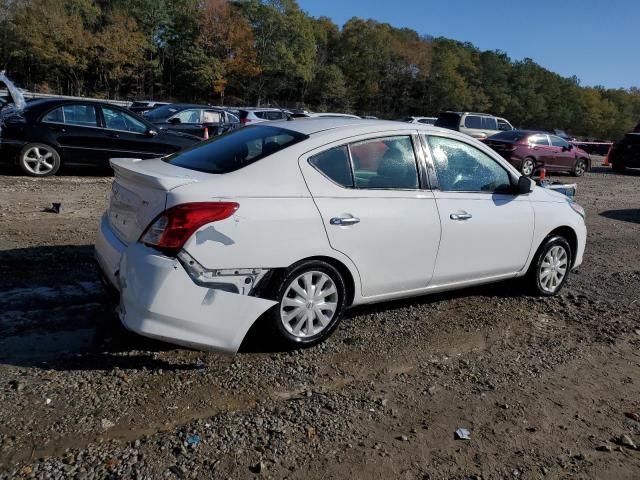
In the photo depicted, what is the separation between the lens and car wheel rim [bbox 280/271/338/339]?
12.1ft

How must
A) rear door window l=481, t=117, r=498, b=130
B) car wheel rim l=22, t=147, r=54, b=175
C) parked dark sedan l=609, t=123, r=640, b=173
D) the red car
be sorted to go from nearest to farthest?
car wheel rim l=22, t=147, r=54, b=175 → the red car → parked dark sedan l=609, t=123, r=640, b=173 → rear door window l=481, t=117, r=498, b=130

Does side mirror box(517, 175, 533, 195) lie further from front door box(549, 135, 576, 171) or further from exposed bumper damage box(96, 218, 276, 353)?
front door box(549, 135, 576, 171)

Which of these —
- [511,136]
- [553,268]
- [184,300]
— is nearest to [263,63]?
[511,136]

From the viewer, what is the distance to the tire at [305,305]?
362 centimetres

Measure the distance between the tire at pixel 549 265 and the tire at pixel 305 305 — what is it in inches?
90.3

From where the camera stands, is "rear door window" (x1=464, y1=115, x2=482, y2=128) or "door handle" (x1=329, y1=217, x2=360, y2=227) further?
"rear door window" (x1=464, y1=115, x2=482, y2=128)

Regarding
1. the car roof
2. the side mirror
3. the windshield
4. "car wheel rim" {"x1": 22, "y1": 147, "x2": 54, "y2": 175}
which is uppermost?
the car roof

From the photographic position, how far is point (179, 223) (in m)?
3.24

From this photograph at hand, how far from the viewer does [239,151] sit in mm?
3961

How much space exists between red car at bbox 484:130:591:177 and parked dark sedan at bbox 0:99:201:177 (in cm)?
1146

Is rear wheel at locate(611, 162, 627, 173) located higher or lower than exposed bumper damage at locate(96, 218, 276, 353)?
lower

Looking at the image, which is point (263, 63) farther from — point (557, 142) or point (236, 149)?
point (236, 149)

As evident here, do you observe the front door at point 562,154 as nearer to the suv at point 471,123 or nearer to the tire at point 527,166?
the tire at point 527,166

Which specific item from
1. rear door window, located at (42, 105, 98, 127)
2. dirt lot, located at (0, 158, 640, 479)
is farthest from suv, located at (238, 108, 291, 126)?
dirt lot, located at (0, 158, 640, 479)
